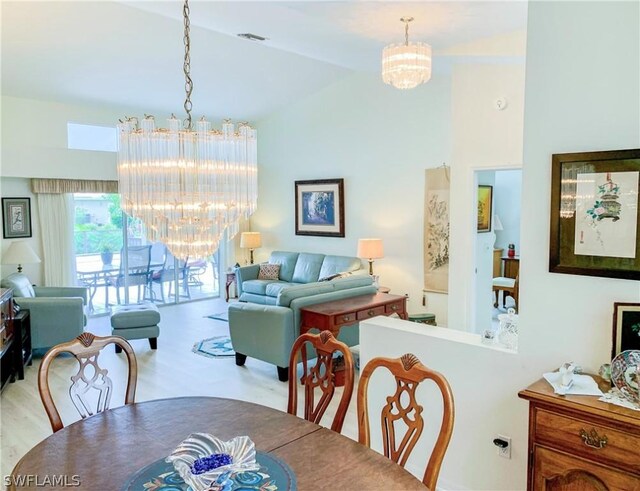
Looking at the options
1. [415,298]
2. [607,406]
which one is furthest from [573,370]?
[415,298]

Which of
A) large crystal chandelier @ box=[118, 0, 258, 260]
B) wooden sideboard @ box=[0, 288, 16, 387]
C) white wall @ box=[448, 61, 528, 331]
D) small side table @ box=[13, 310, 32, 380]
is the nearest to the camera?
large crystal chandelier @ box=[118, 0, 258, 260]

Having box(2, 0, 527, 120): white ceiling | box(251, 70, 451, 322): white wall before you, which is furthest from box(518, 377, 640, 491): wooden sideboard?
box(251, 70, 451, 322): white wall

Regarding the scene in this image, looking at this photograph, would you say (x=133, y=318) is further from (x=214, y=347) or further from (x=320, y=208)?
(x=320, y=208)

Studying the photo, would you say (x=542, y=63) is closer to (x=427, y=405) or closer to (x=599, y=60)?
(x=599, y=60)

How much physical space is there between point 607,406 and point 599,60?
4.80 feet

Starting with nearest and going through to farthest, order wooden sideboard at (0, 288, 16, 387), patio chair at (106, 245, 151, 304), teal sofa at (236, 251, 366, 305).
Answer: wooden sideboard at (0, 288, 16, 387) → teal sofa at (236, 251, 366, 305) → patio chair at (106, 245, 151, 304)

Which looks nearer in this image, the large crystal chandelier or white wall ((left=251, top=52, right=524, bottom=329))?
the large crystal chandelier

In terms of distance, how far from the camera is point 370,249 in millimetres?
6809

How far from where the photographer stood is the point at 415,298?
6.86m

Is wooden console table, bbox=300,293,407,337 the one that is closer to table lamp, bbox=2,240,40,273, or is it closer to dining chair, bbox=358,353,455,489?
dining chair, bbox=358,353,455,489

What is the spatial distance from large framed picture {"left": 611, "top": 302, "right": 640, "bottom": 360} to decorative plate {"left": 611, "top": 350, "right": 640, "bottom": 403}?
0.26ft

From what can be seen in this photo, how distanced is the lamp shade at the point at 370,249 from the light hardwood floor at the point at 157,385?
231 centimetres

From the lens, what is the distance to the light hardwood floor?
371 centimetres

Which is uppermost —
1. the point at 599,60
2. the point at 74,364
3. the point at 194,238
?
the point at 599,60
